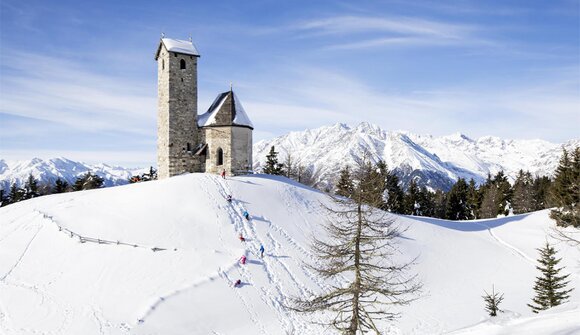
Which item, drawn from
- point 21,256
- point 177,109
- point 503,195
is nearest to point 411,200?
point 503,195

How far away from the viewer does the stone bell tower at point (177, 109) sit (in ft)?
156

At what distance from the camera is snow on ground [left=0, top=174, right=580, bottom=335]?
25578 millimetres

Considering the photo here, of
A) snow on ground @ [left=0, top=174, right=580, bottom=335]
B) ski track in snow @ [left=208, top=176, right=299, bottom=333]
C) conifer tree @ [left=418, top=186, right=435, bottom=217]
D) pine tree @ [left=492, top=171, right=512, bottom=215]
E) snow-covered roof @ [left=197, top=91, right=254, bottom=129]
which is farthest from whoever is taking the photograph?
conifer tree @ [left=418, top=186, right=435, bottom=217]

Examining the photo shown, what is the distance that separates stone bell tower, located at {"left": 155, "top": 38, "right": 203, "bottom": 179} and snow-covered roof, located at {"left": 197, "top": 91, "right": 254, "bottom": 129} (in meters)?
1.45

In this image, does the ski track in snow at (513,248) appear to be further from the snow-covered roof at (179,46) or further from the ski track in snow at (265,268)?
the snow-covered roof at (179,46)

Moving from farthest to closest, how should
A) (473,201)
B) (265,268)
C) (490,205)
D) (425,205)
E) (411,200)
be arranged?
1. (425,205)
2. (473,201)
3. (411,200)
4. (490,205)
5. (265,268)

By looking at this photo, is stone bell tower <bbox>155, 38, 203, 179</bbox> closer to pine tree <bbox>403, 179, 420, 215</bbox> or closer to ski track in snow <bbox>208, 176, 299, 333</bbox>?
ski track in snow <bbox>208, 176, 299, 333</bbox>

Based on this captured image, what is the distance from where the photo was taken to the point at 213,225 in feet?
117

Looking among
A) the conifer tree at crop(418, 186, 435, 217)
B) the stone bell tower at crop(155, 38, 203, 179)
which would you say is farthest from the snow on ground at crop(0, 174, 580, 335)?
the conifer tree at crop(418, 186, 435, 217)

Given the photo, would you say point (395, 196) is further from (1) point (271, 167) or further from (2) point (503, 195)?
(1) point (271, 167)

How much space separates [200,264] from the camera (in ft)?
101


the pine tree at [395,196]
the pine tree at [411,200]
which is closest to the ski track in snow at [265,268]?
the pine tree at [395,196]

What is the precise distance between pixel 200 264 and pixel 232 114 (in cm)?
2005

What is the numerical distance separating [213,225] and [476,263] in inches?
959
